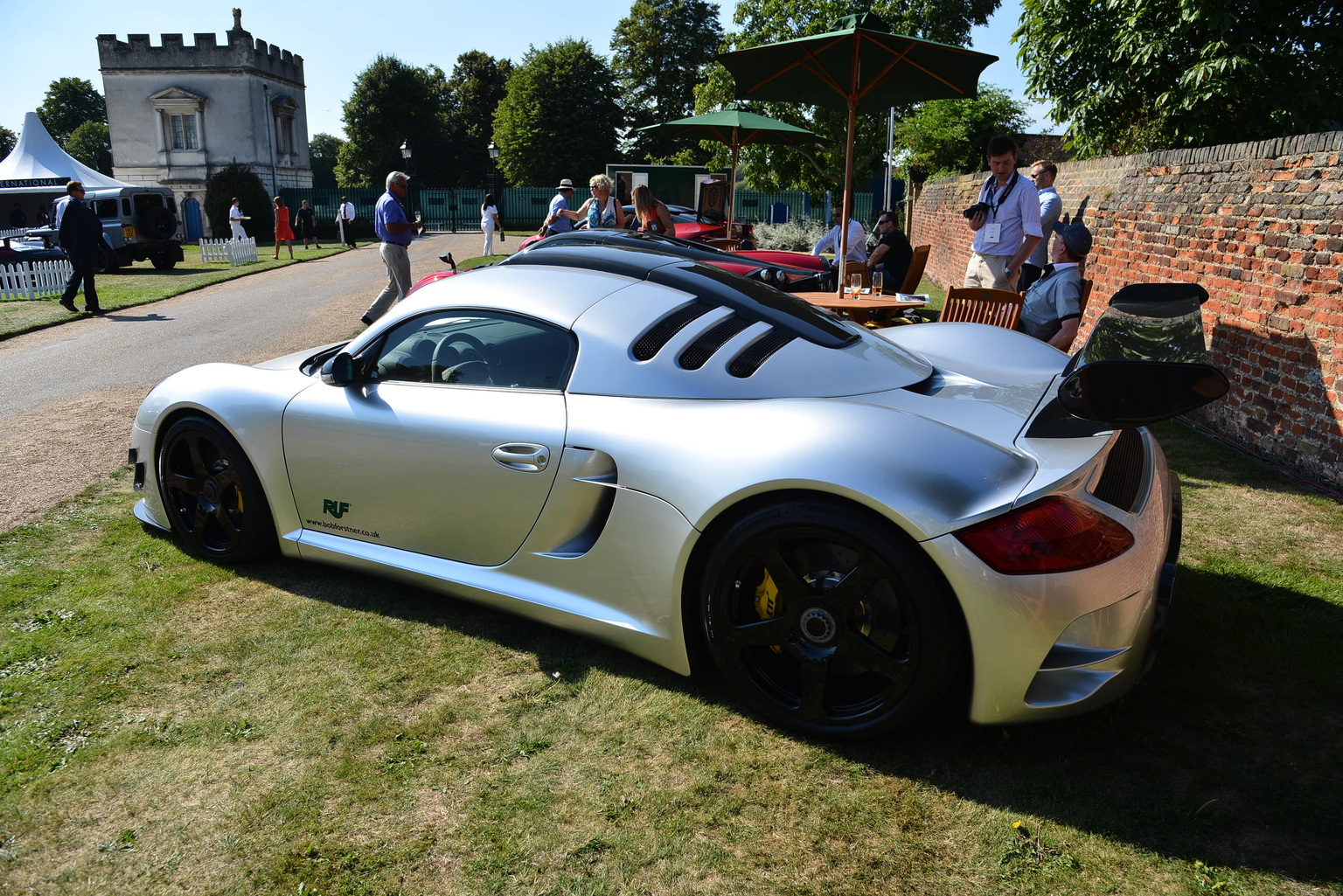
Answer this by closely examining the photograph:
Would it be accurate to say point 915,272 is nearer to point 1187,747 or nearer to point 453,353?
point 453,353

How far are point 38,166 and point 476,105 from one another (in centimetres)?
4265

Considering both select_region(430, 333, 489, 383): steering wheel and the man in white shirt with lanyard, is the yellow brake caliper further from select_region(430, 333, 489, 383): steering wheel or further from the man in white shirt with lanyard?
the man in white shirt with lanyard

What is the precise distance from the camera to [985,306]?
6148 mm

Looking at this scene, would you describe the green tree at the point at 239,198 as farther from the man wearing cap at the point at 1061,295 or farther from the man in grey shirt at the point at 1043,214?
the man wearing cap at the point at 1061,295

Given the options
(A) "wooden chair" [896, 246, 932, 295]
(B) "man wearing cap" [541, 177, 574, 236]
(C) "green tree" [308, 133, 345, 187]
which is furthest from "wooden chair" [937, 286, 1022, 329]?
(C) "green tree" [308, 133, 345, 187]

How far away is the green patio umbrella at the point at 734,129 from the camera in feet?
46.6

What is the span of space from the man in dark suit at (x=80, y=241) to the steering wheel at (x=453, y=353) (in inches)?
484

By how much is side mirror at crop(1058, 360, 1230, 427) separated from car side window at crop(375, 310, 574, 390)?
1576 millimetres

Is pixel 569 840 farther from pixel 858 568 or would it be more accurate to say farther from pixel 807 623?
pixel 858 568

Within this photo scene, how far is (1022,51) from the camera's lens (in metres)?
12.8

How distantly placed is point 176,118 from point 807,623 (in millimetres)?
57332

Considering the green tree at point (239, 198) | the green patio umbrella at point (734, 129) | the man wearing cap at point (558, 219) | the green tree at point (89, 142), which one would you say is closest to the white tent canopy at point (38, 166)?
the green tree at point (239, 198)

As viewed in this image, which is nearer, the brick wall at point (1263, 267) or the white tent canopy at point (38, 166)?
the brick wall at point (1263, 267)

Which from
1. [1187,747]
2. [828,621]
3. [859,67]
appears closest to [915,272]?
[859,67]
